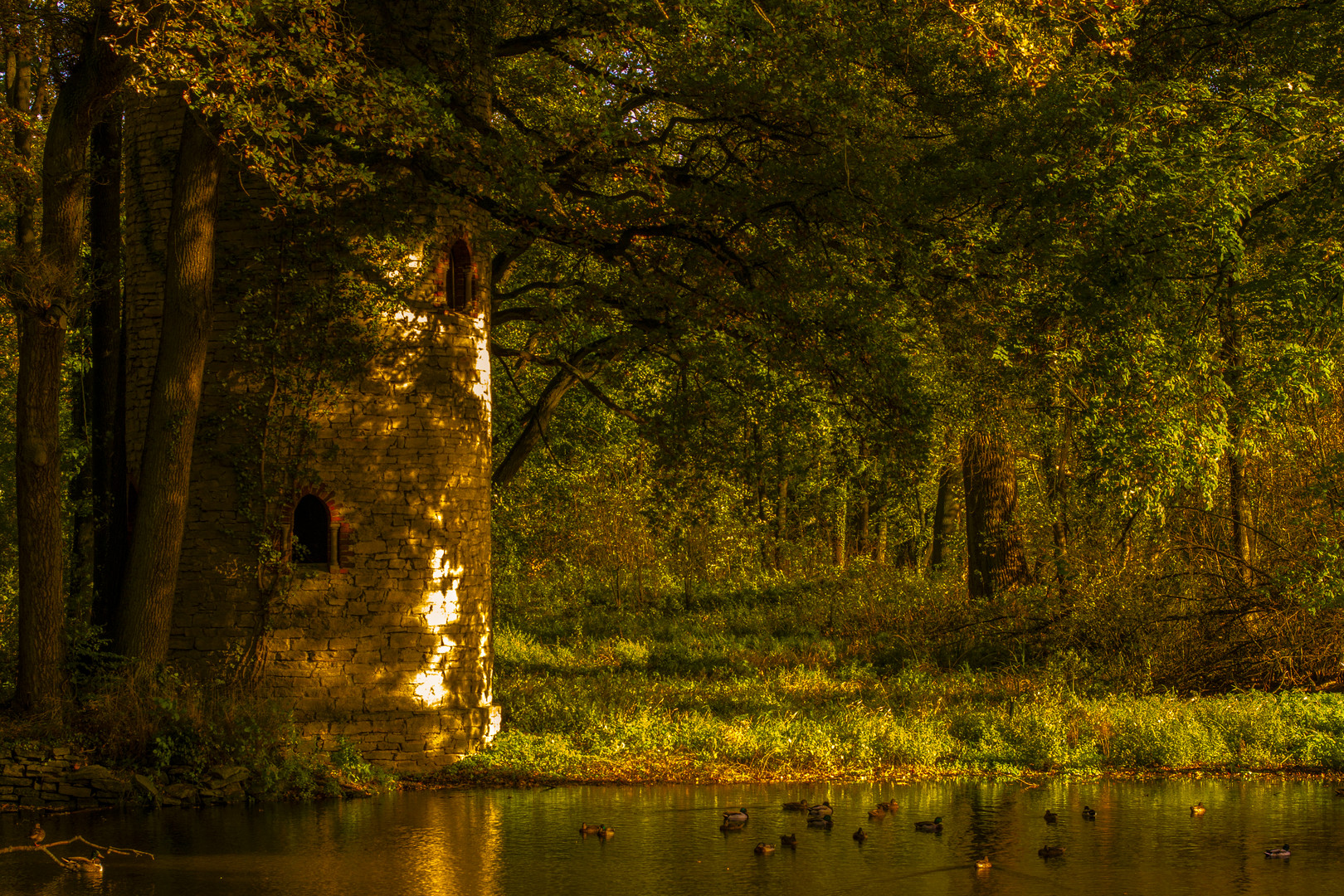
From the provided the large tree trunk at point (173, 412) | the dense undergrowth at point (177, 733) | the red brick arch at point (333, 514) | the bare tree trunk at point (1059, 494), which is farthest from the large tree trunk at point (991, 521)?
the large tree trunk at point (173, 412)

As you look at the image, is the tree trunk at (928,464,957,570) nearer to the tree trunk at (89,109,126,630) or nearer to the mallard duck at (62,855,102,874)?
the tree trunk at (89,109,126,630)

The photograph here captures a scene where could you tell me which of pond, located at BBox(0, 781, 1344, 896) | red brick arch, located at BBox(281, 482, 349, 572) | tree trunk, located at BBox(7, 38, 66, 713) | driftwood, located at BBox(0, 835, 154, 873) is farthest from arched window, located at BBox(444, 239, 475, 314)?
driftwood, located at BBox(0, 835, 154, 873)

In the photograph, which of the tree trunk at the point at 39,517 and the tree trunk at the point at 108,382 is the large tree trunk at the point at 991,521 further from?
the tree trunk at the point at 39,517

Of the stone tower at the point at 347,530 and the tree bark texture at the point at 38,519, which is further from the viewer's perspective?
the stone tower at the point at 347,530

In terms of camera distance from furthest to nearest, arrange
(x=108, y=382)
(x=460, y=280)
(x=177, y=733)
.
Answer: (x=108, y=382), (x=460, y=280), (x=177, y=733)

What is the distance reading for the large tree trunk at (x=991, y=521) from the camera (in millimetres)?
20516

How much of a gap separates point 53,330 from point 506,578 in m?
12.3

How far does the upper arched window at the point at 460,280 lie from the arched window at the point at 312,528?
2668 millimetres

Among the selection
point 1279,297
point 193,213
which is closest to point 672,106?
point 193,213

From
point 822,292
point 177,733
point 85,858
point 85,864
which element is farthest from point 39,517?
point 822,292

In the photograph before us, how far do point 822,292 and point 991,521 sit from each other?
8.11 m

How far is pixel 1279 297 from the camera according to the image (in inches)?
488

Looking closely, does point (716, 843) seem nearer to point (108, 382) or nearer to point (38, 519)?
point (38, 519)

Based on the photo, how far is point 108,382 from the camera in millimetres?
15414
